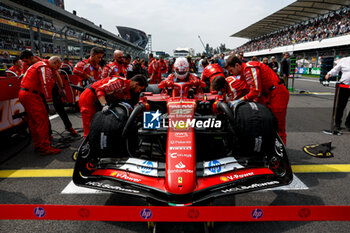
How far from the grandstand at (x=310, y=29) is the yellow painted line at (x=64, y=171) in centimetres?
2483

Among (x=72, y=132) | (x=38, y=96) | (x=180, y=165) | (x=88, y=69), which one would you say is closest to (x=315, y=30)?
(x=88, y=69)

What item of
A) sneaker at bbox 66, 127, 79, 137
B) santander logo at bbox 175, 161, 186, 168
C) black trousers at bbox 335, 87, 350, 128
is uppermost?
black trousers at bbox 335, 87, 350, 128

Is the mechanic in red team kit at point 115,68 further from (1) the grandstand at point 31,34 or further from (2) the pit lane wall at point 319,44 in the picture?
(2) the pit lane wall at point 319,44

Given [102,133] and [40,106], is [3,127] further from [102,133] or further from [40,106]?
[102,133]

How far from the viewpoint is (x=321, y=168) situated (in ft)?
11.4

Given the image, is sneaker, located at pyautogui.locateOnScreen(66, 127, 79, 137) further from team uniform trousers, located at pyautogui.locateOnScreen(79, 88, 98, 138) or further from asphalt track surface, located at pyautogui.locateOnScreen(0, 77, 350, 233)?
team uniform trousers, located at pyautogui.locateOnScreen(79, 88, 98, 138)

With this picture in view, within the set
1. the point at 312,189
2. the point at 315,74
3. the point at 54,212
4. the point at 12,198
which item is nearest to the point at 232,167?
the point at 312,189

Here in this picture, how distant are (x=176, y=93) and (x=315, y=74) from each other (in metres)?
27.5

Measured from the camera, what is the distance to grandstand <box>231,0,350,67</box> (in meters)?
25.6

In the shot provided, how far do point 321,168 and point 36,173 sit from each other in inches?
175

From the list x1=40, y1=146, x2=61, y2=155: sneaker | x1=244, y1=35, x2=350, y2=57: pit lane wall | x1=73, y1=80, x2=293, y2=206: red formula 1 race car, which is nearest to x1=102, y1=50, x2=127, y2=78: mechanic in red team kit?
x1=40, y1=146, x2=61, y2=155: sneaker

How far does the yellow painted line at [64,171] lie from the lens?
11.1ft

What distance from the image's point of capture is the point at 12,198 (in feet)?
9.13

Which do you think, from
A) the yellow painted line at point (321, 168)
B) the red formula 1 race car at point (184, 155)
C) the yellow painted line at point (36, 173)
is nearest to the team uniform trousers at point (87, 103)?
the yellow painted line at point (36, 173)
